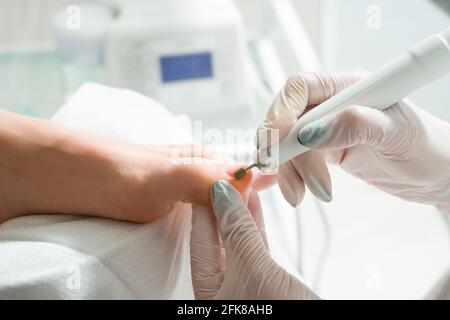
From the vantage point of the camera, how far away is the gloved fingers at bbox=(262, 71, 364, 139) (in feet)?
2.27

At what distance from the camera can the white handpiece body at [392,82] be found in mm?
560

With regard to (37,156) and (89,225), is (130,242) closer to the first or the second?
(89,225)

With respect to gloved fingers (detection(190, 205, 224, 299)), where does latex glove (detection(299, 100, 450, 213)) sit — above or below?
above

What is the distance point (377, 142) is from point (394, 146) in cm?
4

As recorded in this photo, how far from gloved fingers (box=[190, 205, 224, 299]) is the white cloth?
0.05m

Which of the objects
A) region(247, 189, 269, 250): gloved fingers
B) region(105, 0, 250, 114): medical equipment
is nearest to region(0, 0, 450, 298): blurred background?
region(105, 0, 250, 114): medical equipment

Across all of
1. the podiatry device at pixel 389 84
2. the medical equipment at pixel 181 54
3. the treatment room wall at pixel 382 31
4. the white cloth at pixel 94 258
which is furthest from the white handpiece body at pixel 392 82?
the medical equipment at pixel 181 54

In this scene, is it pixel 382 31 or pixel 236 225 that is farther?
pixel 382 31

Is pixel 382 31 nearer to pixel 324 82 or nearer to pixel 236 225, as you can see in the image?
pixel 324 82

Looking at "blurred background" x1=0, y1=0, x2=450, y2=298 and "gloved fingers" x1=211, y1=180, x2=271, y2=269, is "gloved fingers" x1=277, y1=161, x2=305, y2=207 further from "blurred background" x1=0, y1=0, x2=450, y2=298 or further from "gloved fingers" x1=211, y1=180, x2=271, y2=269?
"blurred background" x1=0, y1=0, x2=450, y2=298

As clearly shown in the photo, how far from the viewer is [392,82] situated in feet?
1.92

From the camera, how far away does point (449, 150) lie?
76cm

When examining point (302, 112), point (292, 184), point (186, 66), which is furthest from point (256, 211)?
point (186, 66)
